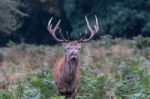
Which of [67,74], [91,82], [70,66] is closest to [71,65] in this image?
[70,66]

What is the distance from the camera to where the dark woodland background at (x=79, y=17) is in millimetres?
36188

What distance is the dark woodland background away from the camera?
1425 inches

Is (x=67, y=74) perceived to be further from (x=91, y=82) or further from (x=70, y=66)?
(x=91, y=82)

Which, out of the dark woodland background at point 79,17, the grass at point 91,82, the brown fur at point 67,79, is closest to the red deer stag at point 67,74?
the brown fur at point 67,79

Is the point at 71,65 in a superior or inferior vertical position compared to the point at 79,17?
inferior

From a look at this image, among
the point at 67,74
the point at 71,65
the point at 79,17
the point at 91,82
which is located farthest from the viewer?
the point at 79,17

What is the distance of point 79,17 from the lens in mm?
39625

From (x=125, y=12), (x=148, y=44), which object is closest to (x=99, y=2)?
(x=125, y=12)

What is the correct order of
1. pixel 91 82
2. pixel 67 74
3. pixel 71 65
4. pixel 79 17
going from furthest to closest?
pixel 79 17, pixel 91 82, pixel 67 74, pixel 71 65

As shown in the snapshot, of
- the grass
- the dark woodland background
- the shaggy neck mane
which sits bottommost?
the grass

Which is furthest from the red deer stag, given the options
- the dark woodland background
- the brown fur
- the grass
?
the dark woodland background

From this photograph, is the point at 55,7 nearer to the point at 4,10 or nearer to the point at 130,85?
the point at 4,10

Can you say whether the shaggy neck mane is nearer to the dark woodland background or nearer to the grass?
the grass

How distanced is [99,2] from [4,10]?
12.6m
